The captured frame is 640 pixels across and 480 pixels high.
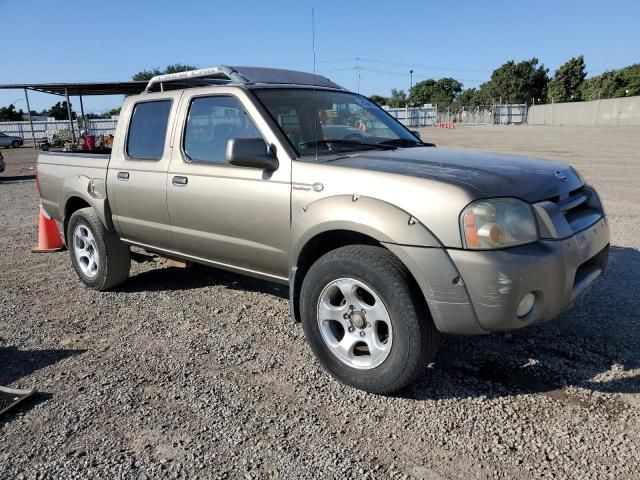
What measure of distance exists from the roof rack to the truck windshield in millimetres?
379

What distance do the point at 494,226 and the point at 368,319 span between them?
0.92 metres

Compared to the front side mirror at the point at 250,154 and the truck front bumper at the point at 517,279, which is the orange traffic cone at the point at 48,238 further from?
the truck front bumper at the point at 517,279

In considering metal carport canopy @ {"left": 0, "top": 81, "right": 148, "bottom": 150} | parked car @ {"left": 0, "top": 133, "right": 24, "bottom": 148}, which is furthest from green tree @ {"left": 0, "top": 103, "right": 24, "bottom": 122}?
metal carport canopy @ {"left": 0, "top": 81, "right": 148, "bottom": 150}

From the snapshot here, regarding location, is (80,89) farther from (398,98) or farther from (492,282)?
(398,98)

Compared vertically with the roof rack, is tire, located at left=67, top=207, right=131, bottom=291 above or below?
below

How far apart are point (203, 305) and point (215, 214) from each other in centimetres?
123

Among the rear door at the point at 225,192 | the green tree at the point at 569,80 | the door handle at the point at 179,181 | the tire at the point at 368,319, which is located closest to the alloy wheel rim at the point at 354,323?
the tire at the point at 368,319

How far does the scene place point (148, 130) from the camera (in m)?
4.59

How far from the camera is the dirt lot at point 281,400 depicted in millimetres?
2537

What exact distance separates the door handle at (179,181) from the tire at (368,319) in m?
1.45

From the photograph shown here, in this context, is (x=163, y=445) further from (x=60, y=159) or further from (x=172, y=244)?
(x=60, y=159)

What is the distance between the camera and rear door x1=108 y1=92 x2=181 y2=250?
4.36m

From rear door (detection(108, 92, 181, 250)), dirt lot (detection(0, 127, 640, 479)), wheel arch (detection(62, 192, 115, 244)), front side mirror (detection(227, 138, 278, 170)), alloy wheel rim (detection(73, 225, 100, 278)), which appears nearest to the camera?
dirt lot (detection(0, 127, 640, 479))

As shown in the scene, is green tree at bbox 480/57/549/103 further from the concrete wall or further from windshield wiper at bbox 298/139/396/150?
windshield wiper at bbox 298/139/396/150
